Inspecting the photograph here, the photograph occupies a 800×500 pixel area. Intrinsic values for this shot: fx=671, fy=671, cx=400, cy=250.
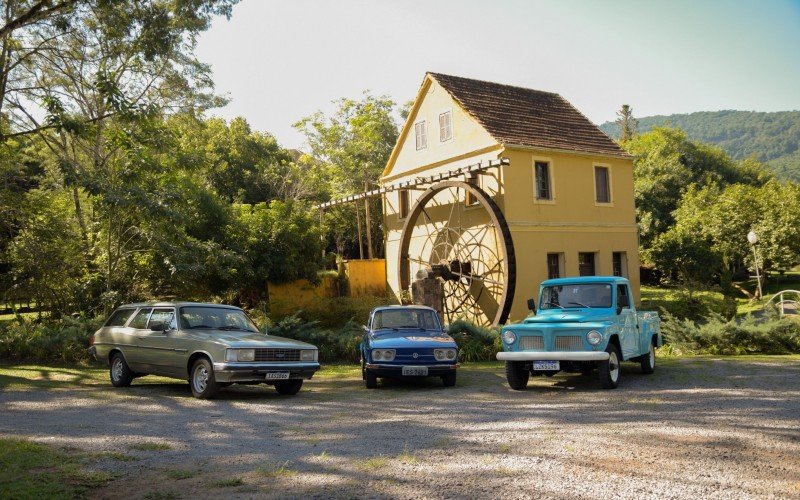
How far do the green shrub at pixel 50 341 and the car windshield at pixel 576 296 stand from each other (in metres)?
11.7

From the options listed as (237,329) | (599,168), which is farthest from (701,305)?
(237,329)

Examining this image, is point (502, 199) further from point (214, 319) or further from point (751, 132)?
point (751, 132)

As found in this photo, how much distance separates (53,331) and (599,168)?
64.0 feet

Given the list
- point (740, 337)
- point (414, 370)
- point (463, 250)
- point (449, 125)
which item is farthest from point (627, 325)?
point (449, 125)

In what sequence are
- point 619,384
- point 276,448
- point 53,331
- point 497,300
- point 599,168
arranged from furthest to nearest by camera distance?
point 599,168 → point 497,300 → point 53,331 → point 619,384 → point 276,448

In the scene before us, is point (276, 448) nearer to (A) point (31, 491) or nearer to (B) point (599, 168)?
(A) point (31, 491)

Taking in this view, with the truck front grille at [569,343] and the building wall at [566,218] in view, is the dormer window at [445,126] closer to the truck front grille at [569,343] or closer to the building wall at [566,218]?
the building wall at [566,218]

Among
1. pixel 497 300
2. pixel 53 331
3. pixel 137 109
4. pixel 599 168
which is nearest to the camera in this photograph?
pixel 137 109

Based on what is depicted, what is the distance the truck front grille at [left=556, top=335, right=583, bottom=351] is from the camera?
1078 centimetres

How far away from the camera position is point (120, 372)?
41.0 ft

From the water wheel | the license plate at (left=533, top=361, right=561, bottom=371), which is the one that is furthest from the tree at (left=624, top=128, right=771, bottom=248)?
the license plate at (left=533, top=361, right=561, bottom=371)

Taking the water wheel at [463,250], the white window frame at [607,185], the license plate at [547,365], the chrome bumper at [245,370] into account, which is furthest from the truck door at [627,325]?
the white window frame at [607,185]

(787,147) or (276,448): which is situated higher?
(787,147)

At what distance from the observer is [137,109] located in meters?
15.2
